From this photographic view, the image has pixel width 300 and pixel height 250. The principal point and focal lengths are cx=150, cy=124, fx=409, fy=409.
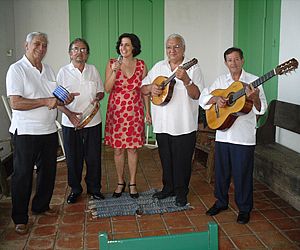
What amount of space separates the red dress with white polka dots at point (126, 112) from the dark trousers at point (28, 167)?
56 centimetres

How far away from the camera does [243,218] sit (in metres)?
3.05

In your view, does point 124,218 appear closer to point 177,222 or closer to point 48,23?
point 177,222

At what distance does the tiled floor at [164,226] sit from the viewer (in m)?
2.78

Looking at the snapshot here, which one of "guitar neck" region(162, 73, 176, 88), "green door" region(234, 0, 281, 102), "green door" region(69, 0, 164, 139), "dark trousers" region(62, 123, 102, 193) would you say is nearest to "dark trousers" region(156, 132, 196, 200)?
"guitar neck" region(162, 73, 176, 88)


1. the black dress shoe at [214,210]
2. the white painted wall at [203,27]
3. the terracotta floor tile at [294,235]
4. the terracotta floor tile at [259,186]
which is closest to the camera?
the terracotta floor tile at [294,235]

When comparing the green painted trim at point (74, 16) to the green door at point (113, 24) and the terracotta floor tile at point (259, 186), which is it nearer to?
the green door at point (113, 24)

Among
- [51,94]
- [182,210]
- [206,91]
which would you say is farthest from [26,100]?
[182,210]

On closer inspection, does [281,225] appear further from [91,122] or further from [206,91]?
[91,122]

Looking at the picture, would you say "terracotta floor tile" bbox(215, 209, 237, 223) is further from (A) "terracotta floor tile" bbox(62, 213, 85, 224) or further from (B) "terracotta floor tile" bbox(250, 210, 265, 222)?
(A) "terracotta floor tile" bbox(62, 213, 85, 224)

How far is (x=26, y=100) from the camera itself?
2.70 m

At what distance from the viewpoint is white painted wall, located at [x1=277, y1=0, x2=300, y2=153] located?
12.7 feet

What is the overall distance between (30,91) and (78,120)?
0.50 metres

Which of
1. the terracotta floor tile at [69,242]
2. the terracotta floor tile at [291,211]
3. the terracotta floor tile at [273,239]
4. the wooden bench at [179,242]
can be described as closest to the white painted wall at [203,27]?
the terracotta floor tile at [291,211]

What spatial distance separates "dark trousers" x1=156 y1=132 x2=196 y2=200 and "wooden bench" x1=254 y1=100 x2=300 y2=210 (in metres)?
0.81
